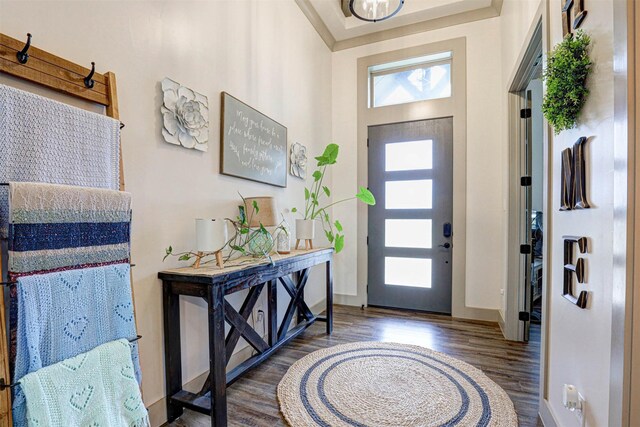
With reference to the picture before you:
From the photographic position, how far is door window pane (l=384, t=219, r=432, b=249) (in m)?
3.80

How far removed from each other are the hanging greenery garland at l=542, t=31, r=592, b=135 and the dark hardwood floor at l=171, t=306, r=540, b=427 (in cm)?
173

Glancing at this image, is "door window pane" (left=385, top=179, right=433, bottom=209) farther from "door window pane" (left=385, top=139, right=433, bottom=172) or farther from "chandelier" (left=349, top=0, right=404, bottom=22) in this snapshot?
"chandelier" (left=349, top=0, right=404, bottom=22)

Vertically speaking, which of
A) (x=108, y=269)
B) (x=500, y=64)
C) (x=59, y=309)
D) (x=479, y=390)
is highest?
(x=500, y=64)

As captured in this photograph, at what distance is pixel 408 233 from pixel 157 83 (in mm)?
3139

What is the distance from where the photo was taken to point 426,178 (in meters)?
3.79

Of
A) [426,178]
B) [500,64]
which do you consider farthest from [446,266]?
[500,64]

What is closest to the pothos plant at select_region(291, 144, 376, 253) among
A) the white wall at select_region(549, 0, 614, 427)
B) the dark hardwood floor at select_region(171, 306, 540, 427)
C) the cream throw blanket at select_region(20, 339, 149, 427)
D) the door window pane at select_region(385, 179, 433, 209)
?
the door window pane at select_region(385, 179, 433, 209)

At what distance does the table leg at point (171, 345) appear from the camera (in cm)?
177

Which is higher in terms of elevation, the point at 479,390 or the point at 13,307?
the point at 13,307

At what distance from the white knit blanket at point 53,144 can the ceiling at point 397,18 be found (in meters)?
2.97

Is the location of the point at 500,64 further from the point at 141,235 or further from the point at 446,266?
the point at 141,235

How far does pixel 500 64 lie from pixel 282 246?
10.6 ft

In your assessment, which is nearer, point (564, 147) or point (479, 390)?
point (564, 147)

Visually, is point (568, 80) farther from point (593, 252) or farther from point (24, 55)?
point (24, 55)
